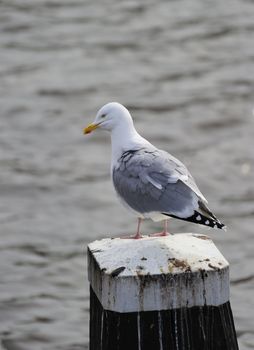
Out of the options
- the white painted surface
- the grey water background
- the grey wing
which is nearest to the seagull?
the grey wing

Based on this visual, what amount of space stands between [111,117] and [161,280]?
4.67 feet

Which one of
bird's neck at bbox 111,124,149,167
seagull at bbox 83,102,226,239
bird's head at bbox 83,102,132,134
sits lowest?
seagull at bbox 83,102,226,239

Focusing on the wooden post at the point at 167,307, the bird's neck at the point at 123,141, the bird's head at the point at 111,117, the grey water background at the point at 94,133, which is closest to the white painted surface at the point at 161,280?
the wooden post at the point at 167,307

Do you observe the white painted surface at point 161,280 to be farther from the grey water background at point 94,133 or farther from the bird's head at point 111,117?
the grey water background at point 94,133

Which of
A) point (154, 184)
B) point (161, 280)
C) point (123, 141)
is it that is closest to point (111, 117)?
point (123, 141)

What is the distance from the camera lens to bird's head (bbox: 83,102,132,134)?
4.80m

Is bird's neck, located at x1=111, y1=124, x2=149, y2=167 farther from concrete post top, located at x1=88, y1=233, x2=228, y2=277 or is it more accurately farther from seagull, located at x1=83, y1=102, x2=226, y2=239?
concrete post top, located at x1=88, y1=233, x2=228, y2=277

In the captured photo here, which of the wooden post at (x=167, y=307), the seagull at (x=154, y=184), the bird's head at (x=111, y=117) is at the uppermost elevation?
the bird's head at (x=111, y=117)

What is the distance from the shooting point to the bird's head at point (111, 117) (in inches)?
189

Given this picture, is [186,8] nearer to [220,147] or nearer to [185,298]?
[220,147]

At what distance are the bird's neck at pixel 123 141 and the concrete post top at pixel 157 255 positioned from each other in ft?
2.42

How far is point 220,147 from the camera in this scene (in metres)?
8.71

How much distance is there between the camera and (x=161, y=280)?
3.55m

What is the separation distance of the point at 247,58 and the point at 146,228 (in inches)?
139
